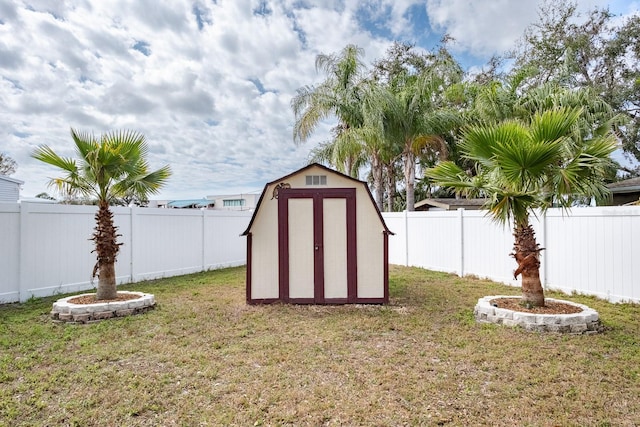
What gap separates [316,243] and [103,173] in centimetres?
344

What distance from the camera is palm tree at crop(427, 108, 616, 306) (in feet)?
14.7

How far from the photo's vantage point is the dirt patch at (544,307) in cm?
473

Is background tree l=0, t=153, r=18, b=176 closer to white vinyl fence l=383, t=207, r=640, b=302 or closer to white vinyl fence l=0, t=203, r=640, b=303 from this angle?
white vinyl fence l=0, t=203, r=640, b=303

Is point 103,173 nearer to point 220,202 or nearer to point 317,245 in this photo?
point 317,245

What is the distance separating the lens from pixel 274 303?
20.4ft

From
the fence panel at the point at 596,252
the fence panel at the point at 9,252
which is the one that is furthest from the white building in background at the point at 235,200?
the fence panel at the point at 596,252

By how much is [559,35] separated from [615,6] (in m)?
2.28

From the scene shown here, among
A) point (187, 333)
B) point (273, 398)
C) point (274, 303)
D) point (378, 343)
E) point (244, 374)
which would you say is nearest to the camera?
point (273, 398)

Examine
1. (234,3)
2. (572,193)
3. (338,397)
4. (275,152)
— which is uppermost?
(234,3)

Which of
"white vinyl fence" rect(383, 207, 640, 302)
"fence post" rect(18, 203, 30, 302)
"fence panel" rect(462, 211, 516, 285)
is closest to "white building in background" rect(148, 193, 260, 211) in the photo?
"white vinyl fence" rect(383, 207, 640, 302)

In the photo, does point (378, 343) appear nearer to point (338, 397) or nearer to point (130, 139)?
point (338, 397)

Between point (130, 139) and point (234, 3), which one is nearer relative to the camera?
point (130, 139)

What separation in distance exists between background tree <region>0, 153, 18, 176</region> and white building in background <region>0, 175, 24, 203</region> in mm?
11342

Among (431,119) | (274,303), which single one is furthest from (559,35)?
(274,303)
